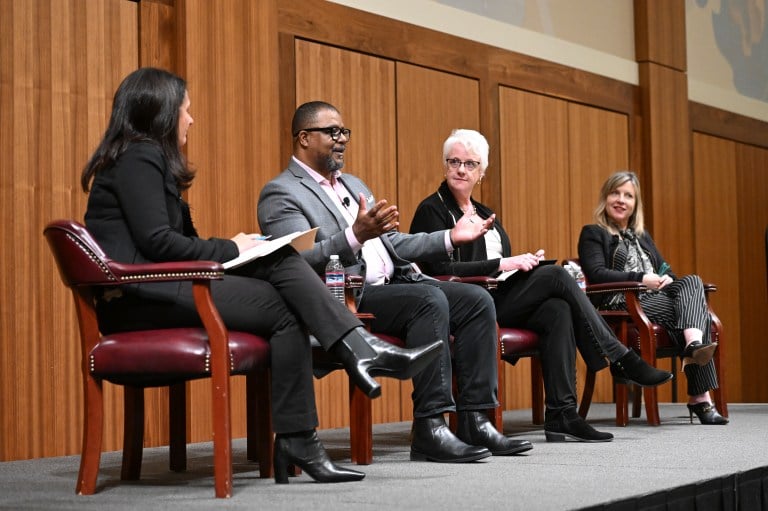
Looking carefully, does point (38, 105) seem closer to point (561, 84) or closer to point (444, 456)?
point (444, 456)

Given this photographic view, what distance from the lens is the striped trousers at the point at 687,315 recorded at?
510 cm

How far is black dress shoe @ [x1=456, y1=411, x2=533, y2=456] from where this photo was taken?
12.2ft

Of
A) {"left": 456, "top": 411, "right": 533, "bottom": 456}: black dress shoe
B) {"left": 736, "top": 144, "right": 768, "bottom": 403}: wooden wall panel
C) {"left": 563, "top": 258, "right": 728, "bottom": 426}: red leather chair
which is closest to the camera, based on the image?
{"left": 456, "top": 411, "right": 533, "bottom": 456}: black dress shoe

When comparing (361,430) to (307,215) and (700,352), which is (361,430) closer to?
(307,215)

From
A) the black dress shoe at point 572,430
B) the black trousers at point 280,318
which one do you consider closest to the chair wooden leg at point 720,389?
the black dress shoe at point 572,430

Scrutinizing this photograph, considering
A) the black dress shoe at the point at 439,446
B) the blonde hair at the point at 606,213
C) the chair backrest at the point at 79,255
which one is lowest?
the black dress shoe at the point at 439,446

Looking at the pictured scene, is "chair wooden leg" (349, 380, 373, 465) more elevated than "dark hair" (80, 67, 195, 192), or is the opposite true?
"dark hair" (80, 67, 195, 192)

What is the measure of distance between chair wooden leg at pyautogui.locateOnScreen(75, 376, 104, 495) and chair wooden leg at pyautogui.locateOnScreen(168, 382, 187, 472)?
24.8 inches

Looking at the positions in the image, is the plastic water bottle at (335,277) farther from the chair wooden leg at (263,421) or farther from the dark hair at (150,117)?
the dark hair at (150,117)

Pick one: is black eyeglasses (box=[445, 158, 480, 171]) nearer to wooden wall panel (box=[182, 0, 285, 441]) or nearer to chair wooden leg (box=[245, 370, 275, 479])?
wooden wall panel (box=[182, 0, 285, 441])

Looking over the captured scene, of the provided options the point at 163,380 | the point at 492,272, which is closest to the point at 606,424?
the point at 492,272

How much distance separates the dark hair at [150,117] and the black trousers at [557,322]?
1.72 meters

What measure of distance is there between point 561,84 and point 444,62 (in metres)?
1.22

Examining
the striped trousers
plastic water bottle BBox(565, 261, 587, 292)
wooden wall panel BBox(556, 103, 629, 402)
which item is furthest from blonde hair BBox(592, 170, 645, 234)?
wooden wall panel BBox(556, 103, 629, 402)
